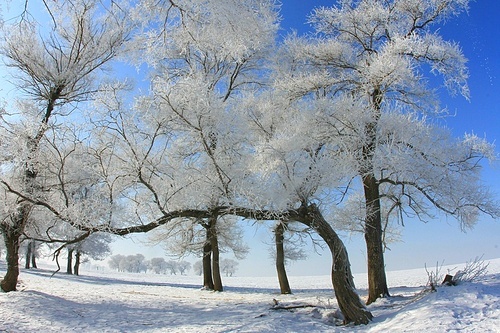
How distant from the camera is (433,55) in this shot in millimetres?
10453

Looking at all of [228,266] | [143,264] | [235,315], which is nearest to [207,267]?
[235,315]

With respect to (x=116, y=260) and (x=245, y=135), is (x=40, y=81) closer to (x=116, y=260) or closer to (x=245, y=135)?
(x=245, y=135)

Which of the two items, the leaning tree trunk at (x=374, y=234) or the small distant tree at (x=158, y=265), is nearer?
the leaning tree trunk at (x=374, y=234)

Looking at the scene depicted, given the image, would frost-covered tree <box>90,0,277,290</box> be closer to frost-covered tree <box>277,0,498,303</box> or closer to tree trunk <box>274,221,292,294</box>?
frost-covered tree <box>277,0,498,303</box>

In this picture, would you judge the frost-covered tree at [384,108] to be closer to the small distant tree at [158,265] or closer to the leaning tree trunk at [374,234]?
the leaning tree trunk at [374,234]

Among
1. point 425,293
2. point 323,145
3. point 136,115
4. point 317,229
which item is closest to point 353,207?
point 323,145

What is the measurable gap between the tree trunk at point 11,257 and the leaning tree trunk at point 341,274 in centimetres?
896

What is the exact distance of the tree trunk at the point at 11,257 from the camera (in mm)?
11039

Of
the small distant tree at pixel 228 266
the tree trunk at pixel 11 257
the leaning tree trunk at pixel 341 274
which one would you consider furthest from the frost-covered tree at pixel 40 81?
the small distant tree at pixel 228 266

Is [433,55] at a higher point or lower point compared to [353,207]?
higher

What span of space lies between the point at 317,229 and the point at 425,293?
2.37 metres

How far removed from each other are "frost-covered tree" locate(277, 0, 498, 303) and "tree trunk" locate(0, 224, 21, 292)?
958 centimetres

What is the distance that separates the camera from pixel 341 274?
24.6ft

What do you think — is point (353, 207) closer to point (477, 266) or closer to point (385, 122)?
point (385, 122)
